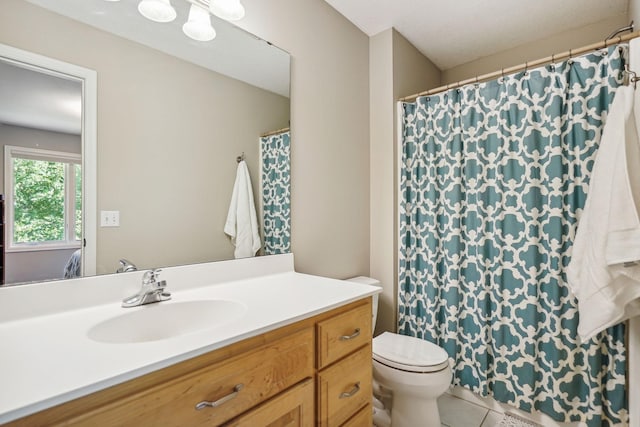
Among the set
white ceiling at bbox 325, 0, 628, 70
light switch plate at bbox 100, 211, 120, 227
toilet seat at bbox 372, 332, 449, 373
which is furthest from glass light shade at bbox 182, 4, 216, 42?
toilet seat at bbox 372, 332, 449, 373

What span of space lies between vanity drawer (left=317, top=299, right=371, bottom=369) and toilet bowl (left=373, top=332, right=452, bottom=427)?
39cm

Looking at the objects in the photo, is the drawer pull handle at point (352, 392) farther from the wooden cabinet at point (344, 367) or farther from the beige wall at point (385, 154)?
the beige wall at point (385, 154)

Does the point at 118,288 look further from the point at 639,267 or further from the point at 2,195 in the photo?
the point at 639,267

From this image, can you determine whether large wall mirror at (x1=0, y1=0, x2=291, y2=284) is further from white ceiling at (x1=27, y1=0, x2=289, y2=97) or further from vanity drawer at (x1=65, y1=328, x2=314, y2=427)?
vanity drawer at (x1=65, y1=328, x2=314, y2=427)

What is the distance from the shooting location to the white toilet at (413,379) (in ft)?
4.70

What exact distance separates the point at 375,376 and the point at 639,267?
1.20 meters

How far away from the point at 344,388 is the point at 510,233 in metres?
1.28

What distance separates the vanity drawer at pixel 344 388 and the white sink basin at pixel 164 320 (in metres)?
0.38

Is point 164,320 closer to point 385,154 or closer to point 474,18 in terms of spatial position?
point 385,154

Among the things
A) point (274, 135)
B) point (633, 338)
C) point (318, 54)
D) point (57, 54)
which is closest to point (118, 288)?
point (57, 54)

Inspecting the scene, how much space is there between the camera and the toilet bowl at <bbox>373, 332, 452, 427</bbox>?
1434mm

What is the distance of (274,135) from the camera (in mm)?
1590

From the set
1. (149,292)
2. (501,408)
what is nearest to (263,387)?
(149,292)

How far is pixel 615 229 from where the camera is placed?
123 cm
